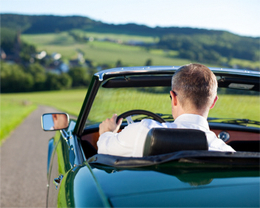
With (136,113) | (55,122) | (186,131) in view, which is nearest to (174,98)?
(186,131)

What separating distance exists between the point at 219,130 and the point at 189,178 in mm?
2280

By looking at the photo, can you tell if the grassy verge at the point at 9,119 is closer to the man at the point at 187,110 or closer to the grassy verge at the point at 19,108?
the grassy verge at the point at 19,108

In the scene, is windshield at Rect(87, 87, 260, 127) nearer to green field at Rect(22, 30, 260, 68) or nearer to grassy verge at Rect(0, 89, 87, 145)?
grassy verge at Rect(0, 89, 87, 145)

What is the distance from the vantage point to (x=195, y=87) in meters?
1.75

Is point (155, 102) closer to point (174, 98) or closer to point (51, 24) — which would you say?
point (174, 98)

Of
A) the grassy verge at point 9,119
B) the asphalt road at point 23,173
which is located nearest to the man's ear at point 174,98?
the asphalt road at point 23,173

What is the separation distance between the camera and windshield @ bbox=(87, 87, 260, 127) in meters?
2.87

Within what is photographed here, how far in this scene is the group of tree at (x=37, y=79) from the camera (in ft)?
306

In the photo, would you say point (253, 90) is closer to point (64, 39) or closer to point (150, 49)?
point (150, 49)

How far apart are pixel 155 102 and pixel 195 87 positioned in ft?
4.30

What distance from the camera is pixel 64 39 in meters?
147

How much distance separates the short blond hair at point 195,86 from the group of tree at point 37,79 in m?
93.2

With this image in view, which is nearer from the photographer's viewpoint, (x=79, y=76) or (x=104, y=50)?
(x=79, y=76)

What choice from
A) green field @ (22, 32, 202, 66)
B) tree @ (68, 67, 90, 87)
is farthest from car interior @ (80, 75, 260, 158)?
tree @ (68, 67, 90, 87)
